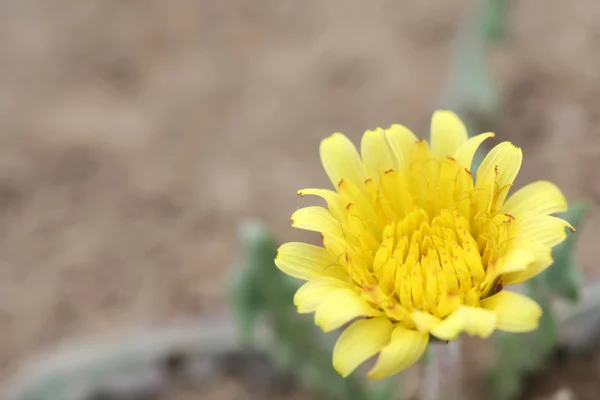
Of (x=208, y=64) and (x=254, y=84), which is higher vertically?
(x=208, y=64)

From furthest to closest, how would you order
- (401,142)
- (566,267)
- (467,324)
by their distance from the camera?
(566,267)
(401,142)
(467,324)

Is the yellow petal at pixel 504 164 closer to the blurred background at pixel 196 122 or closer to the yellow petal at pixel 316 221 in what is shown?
the yellow petal at pixel 316 221

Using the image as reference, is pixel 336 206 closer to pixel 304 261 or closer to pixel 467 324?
pixel 304 261

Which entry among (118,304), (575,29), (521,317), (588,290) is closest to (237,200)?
(118,304)

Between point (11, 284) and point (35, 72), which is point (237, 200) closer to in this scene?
point (11, 284)

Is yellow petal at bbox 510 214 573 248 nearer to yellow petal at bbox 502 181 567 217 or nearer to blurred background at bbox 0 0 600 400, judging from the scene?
yellow petal at bbox 502 181 567 217

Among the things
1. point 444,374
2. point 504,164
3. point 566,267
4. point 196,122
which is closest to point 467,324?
point 504,164
